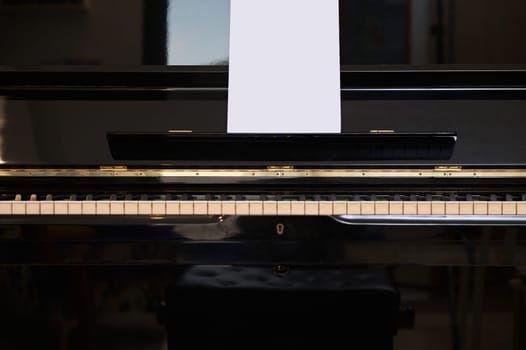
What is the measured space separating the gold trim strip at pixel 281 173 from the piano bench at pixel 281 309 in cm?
27

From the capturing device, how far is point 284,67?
57.8 inches

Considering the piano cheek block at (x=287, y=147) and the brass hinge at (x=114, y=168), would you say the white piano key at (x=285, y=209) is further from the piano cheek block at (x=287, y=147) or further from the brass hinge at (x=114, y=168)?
the brass hinge at (x=114, y=168)

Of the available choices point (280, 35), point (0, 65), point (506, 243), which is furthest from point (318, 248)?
point (0, 65)

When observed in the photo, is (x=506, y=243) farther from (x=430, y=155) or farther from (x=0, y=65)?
(x=0, y=65)

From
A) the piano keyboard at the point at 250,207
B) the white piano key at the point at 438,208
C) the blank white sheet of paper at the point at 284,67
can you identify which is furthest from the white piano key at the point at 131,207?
the white piano key at the point at 438,208

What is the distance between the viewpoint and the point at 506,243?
1.25 m

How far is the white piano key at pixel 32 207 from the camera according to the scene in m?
1.27

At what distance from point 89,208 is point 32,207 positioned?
0.14 meters

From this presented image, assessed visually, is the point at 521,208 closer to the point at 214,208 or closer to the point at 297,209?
the point at 297,209

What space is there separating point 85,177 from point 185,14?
617 mm

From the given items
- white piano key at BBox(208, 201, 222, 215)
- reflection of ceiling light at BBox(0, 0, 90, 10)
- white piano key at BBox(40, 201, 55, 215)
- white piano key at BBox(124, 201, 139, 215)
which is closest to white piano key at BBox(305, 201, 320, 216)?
white piano key at BBox(208, 201, 222, 215)

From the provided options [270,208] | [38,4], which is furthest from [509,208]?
[38,4]

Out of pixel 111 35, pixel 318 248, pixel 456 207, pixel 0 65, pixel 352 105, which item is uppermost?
pixel 111 35

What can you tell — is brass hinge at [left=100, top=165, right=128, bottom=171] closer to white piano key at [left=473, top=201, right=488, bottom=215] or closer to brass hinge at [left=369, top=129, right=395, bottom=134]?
brass hinge at [left=369, top=129, right=395, bottom=134]
